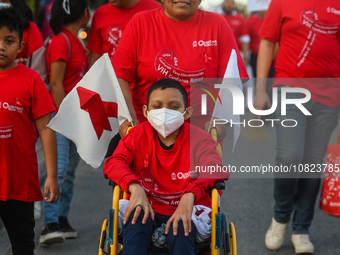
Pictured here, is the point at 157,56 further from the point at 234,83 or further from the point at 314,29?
the point at 314,29

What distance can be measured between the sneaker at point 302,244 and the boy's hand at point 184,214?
1.86 m

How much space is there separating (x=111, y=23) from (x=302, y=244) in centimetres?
262

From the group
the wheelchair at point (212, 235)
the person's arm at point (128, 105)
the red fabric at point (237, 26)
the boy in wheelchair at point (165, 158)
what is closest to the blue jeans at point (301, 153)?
the boy in wheelchair at point (165, 158)

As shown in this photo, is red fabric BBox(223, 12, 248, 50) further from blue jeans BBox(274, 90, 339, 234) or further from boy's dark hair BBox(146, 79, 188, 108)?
A: boy's dark hair BBox(146, 79, 188, 108)

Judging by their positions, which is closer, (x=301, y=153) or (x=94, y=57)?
(x=301, y=153)

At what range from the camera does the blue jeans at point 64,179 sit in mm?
4441

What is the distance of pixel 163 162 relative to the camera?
3.17 meters

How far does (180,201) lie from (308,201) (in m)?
1.96

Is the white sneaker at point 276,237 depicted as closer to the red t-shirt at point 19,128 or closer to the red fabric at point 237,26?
the red t-shirt at point 19,128

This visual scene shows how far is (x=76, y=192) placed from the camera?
6.27 m

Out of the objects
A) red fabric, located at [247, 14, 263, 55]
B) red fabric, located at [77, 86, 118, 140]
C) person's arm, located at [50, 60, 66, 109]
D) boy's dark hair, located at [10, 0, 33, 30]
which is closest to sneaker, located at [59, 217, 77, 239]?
person's arm, located at [50, 60, 66, 109]

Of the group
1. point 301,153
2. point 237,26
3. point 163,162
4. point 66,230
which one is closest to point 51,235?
point 66,230

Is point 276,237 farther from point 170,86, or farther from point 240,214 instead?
point 170,86

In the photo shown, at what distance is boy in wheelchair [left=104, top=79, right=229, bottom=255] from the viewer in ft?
9.89
